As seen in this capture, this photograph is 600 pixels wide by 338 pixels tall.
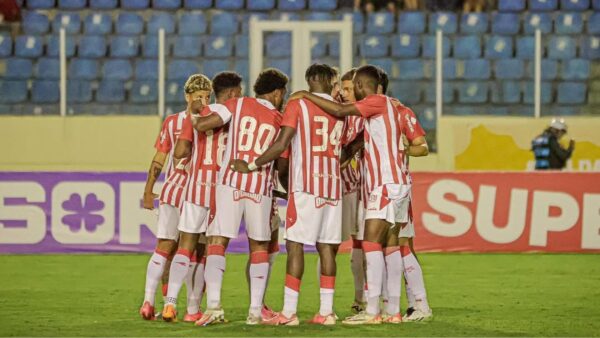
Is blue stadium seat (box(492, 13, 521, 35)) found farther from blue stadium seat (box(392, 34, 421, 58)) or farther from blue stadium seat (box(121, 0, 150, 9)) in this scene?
blue stadium seat (box(121, 0, 150, 9))

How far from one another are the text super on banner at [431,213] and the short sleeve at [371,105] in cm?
576

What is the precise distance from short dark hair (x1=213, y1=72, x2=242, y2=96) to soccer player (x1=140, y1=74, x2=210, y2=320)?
4.3 inches

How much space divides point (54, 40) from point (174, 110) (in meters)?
2.01

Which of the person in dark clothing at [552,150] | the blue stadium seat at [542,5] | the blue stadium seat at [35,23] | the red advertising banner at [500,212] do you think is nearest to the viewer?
the red advertising banner at [500,212]

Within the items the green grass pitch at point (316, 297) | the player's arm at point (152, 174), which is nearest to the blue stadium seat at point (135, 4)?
the green grass pitch at point (316, 297)

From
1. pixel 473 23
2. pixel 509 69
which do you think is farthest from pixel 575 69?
pixel 473 23

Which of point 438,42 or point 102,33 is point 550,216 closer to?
point 438,42

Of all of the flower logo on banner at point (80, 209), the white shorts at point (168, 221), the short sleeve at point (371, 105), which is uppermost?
the short sleeve at point (371, 105)

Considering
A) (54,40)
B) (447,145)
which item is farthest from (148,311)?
(54,40)

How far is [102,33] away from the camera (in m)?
17.5

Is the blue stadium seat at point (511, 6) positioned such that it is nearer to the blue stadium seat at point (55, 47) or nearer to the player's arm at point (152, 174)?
the blue stadium seat at point (55, 47)

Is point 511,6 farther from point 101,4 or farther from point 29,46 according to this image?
point 29,46

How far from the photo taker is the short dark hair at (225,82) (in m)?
8.41

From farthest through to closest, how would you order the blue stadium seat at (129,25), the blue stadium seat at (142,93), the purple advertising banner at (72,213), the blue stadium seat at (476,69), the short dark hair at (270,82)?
the blue stadium seat at (129,25), the blue stadium seat at (476,69), the blue stadium seat at (142,93), the purple advertising banner at (72,213), the short dark hair at (270,82)
